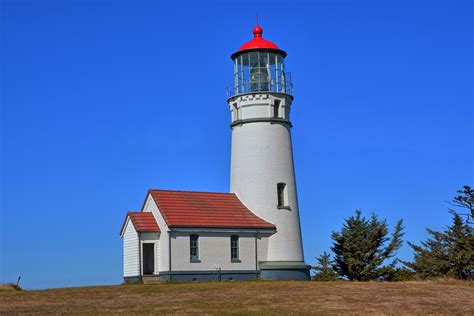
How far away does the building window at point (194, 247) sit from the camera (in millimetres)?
36500

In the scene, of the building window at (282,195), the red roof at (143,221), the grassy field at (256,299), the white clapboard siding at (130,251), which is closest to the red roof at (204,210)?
the red roof at (143,221)

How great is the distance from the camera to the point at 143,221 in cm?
3688

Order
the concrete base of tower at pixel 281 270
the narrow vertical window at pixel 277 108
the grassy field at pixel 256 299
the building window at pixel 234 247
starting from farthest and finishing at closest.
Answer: the narrow vertical window at pixel 277 108 < the concrete base of tower at pixel 281 270 < the building window at pixel 234 247 < the grassy field at pixel 256 299

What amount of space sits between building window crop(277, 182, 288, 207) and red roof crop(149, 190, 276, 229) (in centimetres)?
140

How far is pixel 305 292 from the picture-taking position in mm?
28078

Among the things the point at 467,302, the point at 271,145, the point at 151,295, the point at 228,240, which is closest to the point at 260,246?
the point at 228,240

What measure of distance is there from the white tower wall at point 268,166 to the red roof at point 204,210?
0.61 metres

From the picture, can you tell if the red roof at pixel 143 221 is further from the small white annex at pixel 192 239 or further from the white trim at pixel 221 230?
the white trim at pixel 221 230

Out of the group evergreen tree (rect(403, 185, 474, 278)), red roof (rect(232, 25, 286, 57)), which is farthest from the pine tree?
red roof (rect(232, 25, 286, 57))

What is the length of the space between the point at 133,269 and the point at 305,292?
38.1 feet

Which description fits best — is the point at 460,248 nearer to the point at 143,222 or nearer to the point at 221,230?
the point at 221,230

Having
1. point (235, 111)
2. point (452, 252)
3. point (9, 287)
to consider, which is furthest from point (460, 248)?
point (9, 287)

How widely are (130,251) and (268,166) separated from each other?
323 inches

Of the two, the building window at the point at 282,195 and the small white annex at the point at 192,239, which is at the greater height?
the building window at the point at 282,195
